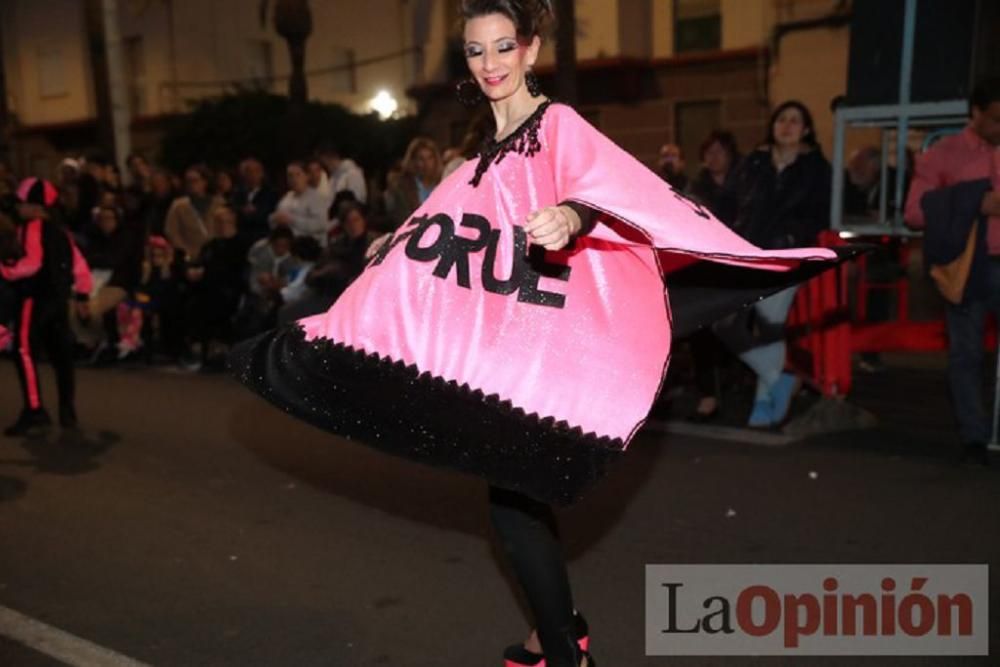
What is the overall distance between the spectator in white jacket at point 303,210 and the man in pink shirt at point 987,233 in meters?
6.29

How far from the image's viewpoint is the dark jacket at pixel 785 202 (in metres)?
6.33

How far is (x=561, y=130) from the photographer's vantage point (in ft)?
8.63

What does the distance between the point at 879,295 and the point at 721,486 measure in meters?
3.84

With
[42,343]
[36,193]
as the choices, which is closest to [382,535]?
[42,343]

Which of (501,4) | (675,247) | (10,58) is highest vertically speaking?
(10,58)

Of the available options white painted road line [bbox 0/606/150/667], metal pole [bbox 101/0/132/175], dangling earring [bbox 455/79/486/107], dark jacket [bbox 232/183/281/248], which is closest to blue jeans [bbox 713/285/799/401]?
dangling earring [bbox 455/79/486/107]

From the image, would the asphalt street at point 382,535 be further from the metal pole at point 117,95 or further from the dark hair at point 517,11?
the metal pole at point 117,95

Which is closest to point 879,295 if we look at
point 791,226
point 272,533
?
point 791,226

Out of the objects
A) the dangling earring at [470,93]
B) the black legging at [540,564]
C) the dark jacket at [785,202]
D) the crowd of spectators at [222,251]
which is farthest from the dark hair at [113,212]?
the black legging at [540,564]

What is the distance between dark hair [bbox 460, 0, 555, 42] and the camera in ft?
8.92

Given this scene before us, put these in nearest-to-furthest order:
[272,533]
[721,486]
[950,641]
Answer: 1. [950,641]
2. [272,533]
3. [721,486]

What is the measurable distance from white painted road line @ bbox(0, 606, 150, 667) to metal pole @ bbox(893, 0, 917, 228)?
16.8 ft

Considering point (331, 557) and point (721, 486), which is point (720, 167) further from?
point (331, 557)

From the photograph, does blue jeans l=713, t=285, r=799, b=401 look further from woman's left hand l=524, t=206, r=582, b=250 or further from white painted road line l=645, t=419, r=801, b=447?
woman's left hand l=524, t=206, r=582, b=250
